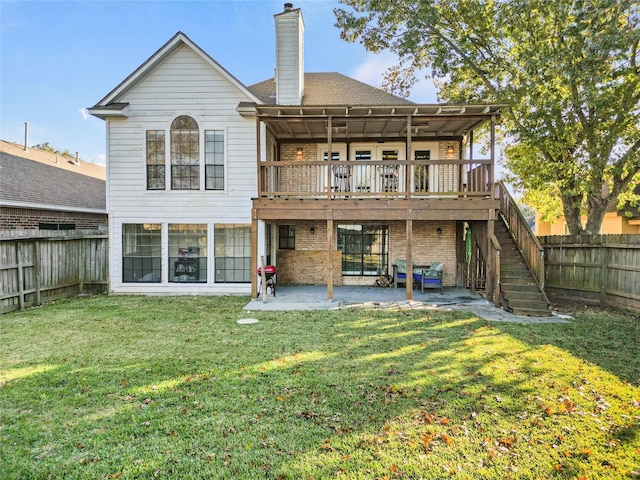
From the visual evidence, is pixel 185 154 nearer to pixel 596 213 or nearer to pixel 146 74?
pixel 146 74

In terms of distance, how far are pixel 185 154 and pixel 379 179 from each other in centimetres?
627

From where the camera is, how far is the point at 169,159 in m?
10.9

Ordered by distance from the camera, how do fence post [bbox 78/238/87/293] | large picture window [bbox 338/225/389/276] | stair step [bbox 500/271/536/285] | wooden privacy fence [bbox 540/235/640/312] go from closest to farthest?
wooden privacy fence [bbox 540/235/640/312] < stair step [bbox 500/271/536/285] < fence post [bbox 78/238/87/293] < large picture window [bbox 338/225/389/276]

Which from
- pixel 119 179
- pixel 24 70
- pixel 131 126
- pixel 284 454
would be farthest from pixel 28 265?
pixel 24 70

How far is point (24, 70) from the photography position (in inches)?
701

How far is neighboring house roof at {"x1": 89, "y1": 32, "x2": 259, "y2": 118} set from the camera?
10.3m

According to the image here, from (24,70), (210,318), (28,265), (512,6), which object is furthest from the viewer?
(24,70)

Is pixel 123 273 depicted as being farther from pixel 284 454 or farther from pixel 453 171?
pixel 453 171

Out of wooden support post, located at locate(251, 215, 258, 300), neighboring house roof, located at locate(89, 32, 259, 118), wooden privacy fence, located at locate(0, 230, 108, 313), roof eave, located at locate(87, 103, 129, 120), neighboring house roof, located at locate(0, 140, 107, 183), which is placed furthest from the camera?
neighboring house roof, located at locate(0, 140, 107, 183)

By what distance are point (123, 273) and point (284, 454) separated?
32.8 feet

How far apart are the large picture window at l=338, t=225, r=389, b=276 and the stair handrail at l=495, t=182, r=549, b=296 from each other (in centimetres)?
383

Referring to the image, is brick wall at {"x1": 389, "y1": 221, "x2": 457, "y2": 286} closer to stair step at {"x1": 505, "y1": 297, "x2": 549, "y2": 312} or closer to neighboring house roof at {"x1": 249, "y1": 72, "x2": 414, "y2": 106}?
stair step at {"x1": 505, "y1": 297, "x2": 549, "y2": 312}

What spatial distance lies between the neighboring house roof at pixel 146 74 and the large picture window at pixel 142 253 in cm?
356

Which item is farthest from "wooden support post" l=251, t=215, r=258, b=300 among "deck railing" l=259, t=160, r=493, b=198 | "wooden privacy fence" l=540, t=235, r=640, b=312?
"wooden privacy fence" l=540, t=235, r=640, b=312
